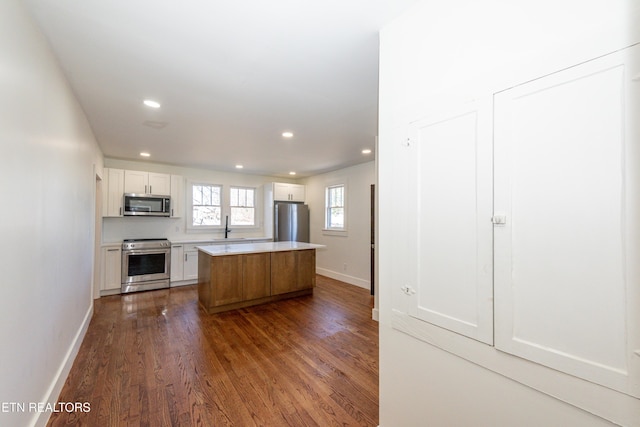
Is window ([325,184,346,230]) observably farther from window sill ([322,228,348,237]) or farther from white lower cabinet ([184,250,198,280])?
white lower cabinet ([184,250,198,280])

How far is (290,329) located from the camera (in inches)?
128

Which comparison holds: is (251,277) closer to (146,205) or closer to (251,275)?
(251,275)

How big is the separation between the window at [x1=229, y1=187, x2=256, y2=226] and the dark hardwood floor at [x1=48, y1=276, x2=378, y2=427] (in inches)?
111

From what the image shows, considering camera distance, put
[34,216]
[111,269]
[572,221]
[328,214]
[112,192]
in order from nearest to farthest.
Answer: [572,221] < [34,216] < [111,269] < [112,192] < [328,214]

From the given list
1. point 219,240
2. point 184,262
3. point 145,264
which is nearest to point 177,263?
point 184,262

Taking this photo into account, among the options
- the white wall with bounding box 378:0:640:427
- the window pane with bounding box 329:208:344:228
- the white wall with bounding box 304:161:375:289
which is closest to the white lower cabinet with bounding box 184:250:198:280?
the white wall with bounding box 304:161:375:289

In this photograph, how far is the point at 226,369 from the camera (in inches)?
93.1

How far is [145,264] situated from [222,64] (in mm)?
4310

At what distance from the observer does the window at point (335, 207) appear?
591 centimetres

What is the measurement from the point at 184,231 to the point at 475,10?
19.5ft

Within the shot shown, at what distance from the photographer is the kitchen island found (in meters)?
3.75

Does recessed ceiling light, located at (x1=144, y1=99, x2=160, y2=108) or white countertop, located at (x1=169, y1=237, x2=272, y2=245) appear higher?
recessed ceiling light, located at (x1=144, y1=99, x2=160, y2=108)

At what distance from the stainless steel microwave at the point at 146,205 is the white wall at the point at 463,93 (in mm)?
4910

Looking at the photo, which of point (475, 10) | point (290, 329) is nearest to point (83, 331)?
point (290, 329)
